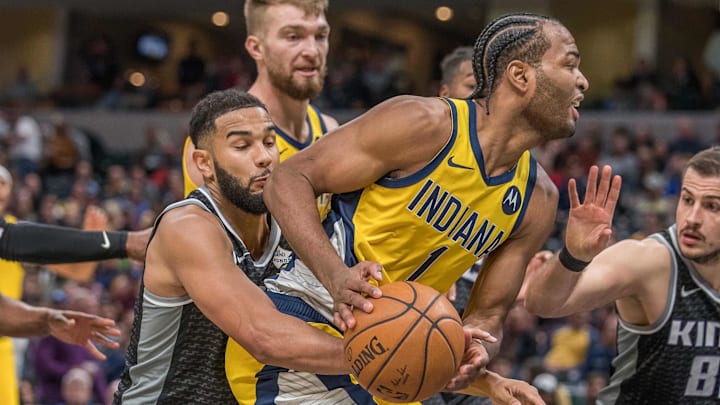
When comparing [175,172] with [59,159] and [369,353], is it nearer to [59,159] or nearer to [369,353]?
[59,159]

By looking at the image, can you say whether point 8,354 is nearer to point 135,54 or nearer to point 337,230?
point 337,230

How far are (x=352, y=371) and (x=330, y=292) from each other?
286 mm

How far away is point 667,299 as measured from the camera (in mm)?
5383

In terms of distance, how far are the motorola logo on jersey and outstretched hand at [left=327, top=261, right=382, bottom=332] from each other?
80 centimetres

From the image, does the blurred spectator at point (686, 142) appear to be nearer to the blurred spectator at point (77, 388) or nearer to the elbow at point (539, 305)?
the blurred spectator at point (77, 388)

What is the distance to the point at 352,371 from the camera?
4.11 meters

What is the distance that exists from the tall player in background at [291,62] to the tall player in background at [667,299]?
1.42 meters

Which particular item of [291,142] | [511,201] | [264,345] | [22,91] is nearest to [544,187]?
[511,201]

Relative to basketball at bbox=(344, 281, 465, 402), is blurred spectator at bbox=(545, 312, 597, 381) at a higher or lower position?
lower

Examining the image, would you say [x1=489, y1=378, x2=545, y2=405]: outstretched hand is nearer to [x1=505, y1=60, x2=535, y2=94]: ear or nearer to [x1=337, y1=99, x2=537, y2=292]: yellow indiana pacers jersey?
[x1=337, y1=99, x2=537, y2=292]: yellow indiana pacers jersey

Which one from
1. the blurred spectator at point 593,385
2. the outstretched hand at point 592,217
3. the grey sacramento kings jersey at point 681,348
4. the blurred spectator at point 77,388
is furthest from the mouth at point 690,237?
the blurred spectator at point 77,388

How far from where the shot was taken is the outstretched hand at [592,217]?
468 cm

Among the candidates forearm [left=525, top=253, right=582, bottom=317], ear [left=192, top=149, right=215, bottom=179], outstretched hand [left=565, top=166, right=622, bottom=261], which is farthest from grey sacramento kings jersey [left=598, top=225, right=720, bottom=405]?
ear [left=192, top=149, right=215, bottom=179]

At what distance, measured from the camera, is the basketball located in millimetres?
3990
